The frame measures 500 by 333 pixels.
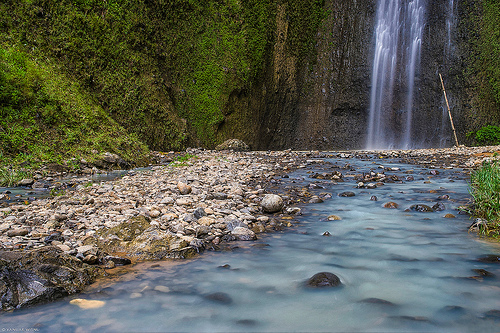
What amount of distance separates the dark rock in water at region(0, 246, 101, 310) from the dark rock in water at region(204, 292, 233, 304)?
110cm

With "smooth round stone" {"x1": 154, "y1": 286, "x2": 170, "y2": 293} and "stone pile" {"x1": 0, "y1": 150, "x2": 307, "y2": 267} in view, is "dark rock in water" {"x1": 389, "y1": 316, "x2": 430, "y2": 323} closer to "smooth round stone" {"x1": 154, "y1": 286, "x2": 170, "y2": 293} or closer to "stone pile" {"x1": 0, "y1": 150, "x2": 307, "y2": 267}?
"smooth round stone" {"x1": 154, "y1": 286, "x2": 170, "y2": 293}

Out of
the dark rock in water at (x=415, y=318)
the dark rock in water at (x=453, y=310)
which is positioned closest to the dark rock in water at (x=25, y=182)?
the dark rock in water at (x=415, y=318)

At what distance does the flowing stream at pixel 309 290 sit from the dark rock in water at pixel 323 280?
0.25ft

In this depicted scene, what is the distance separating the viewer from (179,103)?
58.6 feet

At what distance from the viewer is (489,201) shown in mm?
4398

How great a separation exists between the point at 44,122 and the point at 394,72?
2167cm

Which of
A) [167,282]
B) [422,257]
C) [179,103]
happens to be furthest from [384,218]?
[179,103]

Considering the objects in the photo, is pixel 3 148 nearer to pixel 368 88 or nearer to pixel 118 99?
pixel 118 99

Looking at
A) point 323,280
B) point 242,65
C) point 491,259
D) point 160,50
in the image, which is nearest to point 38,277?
point 323,280

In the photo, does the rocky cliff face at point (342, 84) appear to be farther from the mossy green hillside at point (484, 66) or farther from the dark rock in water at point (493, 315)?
the dark rock in water at point (493, 315)

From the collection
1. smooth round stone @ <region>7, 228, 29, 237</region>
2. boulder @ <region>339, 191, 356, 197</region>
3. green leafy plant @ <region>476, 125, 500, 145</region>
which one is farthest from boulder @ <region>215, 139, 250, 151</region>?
green leafy plant @ <region>476, 125, 500, 145</region>

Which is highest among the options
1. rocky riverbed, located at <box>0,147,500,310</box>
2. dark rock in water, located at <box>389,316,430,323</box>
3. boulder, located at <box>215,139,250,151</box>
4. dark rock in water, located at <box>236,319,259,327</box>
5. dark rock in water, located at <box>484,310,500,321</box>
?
boulder, located at <box>215,139,250,151</box>

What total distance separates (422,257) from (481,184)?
205cm

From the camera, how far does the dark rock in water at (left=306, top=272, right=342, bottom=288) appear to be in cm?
297
